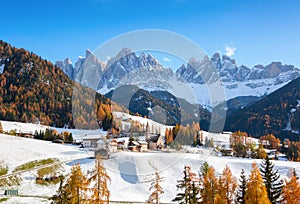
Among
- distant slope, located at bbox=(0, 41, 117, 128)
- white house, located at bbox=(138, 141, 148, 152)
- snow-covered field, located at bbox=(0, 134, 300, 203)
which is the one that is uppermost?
distant slope, located at bbox=(0, 41, 117, 128)

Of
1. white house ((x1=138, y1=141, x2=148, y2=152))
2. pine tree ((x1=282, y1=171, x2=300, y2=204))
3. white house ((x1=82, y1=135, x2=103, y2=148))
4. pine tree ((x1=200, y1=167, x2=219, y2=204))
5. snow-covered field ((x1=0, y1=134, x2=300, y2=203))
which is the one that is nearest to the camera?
pine tree ((x1=282, y1=171, x2=300, y2=204))

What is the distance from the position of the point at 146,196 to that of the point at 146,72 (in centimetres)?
2269

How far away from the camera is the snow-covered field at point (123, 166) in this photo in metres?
48.9

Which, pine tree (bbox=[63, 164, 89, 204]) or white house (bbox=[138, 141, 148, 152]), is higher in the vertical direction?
white house (bbox=[138, 141, 148, 152])

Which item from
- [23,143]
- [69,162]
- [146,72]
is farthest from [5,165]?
[146,72]

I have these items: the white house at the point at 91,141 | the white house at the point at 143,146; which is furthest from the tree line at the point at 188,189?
the white house at the point at 91,141

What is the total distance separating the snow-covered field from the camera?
48.9 metres

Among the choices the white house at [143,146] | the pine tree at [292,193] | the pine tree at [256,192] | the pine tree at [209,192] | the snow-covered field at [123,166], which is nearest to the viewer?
the pine tree at [256,192]

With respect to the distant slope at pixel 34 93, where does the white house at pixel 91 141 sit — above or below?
below

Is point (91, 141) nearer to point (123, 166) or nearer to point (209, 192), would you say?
point (123, 166)

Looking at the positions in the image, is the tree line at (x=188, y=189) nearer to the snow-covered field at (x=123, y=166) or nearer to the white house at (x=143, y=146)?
the snow-covered field at (x=123, y=166)

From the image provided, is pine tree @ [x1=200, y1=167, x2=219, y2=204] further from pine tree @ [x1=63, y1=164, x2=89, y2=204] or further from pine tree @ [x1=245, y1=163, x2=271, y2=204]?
pine tree @ [x1=63, y1=164, x2=89, y2=204]

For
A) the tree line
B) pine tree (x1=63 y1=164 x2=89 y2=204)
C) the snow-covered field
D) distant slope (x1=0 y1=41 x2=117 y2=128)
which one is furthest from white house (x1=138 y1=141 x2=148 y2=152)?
distant slope (x1=0 y1=41 x2=117 y2=128)

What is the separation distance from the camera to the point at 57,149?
233 feet
